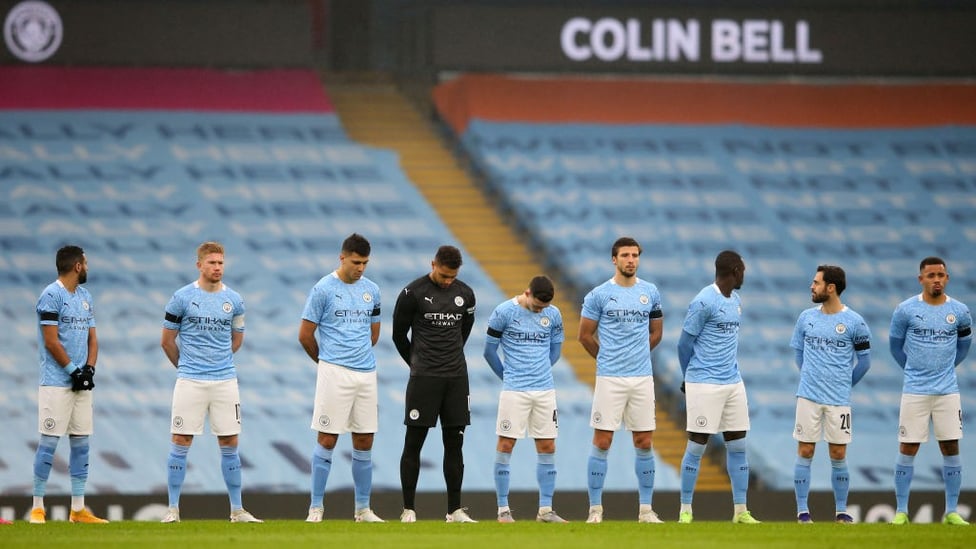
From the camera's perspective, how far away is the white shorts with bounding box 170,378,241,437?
12.3 m

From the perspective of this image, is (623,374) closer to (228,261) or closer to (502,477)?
(502,477)

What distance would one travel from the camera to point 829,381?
13.1 meters

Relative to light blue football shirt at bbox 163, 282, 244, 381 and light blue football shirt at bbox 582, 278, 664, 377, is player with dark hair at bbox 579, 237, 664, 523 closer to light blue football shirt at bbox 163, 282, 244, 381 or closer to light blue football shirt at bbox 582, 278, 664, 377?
light blue football shirt at bbox 582, 278, 664, 377

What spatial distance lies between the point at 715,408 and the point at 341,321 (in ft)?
10.4

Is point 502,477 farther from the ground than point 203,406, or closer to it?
closer to it

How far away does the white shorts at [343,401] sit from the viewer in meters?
12.3

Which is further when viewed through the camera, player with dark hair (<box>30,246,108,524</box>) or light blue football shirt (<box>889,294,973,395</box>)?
light blue football shirt (<box>889,294,973,395</box>)

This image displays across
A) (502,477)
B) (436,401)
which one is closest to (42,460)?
(436,401)

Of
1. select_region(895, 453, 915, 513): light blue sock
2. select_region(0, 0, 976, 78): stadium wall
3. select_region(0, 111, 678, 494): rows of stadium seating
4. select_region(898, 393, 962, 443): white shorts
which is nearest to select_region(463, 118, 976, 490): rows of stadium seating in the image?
select_region(0, 0, 976, 78): stadium wall

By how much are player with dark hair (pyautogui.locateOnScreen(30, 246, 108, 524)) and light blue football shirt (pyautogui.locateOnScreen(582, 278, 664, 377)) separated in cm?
424

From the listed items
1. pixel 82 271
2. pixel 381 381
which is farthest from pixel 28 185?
pixel 82 271

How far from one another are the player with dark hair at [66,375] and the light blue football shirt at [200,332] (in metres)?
0.84

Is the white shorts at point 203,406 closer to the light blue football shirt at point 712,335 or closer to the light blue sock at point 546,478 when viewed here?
the light blue sock at point 546,478

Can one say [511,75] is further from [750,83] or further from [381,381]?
[381,381]
